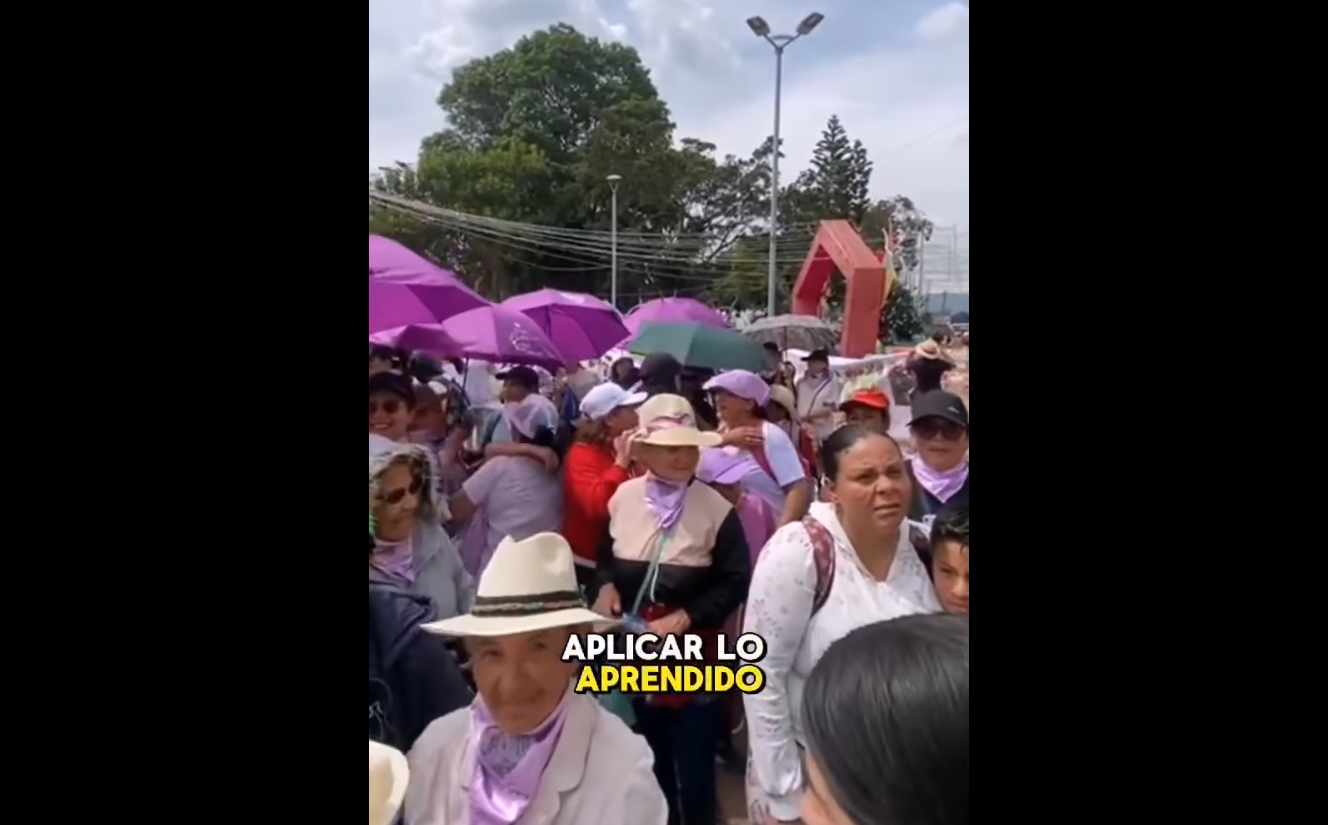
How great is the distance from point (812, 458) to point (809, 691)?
881mm

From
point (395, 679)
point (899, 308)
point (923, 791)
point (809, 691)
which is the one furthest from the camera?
point (899, 308)

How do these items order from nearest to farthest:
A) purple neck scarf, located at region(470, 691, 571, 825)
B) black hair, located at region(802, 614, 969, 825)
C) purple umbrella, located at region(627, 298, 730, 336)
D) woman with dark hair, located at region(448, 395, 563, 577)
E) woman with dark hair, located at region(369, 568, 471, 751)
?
black hair, located at region(802, 614, 969, 825), purple neck scarf, located at region(470, 691, 571, 825), woman with dark hair, located at region(369, 568, 471, 751), woman with dark hair, located at region(448, 395, 563, 577), purple umbrella, located at region(627, 298, 730, 336)

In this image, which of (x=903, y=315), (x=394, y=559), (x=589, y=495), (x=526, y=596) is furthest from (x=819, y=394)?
(x=394, y=559)

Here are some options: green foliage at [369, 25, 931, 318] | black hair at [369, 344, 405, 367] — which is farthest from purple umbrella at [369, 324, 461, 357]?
green foliage at [369, 25, 931, 318]

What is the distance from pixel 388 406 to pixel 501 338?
27 centimetres

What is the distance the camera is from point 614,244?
1871mm

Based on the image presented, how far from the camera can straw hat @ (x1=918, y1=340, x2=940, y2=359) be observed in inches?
67.5

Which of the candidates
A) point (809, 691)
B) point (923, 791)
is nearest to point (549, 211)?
point (809, 691)

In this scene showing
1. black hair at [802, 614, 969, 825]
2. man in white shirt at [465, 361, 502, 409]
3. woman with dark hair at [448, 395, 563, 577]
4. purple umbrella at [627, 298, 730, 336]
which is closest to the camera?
black hair at [802, 614, 969, 825]

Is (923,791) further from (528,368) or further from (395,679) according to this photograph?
(528,368)

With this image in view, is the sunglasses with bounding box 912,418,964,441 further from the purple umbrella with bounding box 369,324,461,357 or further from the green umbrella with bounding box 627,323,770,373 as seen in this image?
the purple umbrella with bounding box 369,324,461,357

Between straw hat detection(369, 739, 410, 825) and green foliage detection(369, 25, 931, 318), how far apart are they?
2.78 feet

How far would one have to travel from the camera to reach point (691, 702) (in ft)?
5.54

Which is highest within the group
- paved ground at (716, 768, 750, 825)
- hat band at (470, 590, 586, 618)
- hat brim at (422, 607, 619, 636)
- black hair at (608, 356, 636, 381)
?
black hair at (608, 356, 636, 381)
